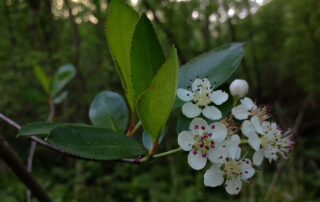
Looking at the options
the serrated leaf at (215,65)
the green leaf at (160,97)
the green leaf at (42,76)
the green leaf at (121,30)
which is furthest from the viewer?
the green leaf at (42,76)

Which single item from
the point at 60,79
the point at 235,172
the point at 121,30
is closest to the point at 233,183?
the point at 235,172

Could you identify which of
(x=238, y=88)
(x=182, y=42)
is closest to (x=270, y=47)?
(x=182, y=42)

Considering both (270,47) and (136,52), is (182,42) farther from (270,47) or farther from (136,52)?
(136,52)

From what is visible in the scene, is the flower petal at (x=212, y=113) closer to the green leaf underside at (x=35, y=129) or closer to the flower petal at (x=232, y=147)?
the flower petal at (x=232, y=147)

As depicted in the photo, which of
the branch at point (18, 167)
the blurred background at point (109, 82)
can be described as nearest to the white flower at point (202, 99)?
the branch at point (18, 167)

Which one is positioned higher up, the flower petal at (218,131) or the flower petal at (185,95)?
the flower petal at (185,95)

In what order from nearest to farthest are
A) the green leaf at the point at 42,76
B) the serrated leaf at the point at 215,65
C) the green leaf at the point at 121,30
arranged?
the green leaf at the point at 121,30, the serrated leaf at the point at 215,65, the green leaf at the point at 42,76

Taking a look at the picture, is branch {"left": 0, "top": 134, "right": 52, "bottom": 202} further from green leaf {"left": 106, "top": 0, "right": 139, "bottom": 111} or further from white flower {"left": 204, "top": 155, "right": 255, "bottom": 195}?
white flower {"left": 204, "top": 155, "right": 255, "bottom": 195}
